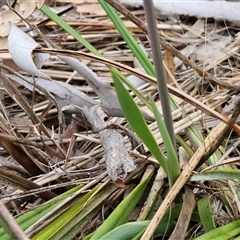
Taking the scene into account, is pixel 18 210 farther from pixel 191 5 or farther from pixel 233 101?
pixel 191 5

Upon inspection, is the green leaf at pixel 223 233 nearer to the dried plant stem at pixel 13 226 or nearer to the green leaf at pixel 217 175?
the green leaf at pixel 217 175

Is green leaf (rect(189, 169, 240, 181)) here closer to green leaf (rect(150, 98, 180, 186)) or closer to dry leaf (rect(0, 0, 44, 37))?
green leaf (rect(150, 98, 180, 186))

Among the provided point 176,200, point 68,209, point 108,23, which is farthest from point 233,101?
point 108,23

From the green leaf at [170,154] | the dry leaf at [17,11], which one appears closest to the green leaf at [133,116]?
the green leaf at [170,154]

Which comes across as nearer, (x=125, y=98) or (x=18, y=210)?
(x=125, y=98)

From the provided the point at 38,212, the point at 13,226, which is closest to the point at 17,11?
the point at 38,212

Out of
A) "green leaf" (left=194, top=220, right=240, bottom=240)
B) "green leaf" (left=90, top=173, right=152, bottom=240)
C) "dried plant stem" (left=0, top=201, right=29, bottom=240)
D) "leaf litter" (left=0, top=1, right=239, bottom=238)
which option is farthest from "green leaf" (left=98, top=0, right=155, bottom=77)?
"dried plant stem" (left=0, top=201, right=29, bottom=240)

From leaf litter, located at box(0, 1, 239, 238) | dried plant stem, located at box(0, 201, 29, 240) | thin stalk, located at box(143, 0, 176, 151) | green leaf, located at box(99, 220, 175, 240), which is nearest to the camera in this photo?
dried plant stem, located at box(0, 201, 29, 240)

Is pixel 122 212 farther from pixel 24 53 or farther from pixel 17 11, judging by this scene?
pixel 17 11

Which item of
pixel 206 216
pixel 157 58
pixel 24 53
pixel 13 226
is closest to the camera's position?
pixel 13 226
